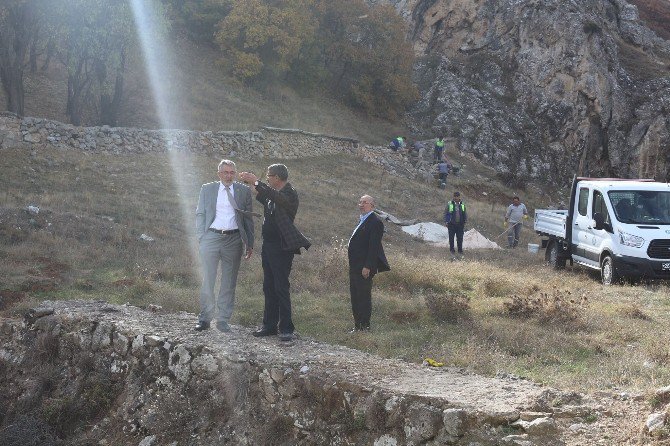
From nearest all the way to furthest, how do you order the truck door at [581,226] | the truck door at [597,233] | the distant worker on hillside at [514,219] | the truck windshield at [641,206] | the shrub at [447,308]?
1. the shrub at [447,308]
2. the truck windshield at [641,206]
3. the truck door at [597,233]
4. the truck door at [581,226]
5. the distant worker on hillside at [514,219]

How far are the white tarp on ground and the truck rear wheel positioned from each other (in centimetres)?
378

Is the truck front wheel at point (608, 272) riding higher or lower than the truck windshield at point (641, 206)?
lower

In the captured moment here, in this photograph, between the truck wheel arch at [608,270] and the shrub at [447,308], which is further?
the truck wheel arch at [608,270]

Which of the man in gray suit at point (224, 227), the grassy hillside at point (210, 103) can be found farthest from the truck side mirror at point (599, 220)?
the grassy hillside at point (210, 103)

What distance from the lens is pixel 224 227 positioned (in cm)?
817

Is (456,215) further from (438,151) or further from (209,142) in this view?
(438,151)

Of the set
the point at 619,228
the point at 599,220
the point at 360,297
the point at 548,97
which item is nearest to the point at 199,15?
the point at 548,97

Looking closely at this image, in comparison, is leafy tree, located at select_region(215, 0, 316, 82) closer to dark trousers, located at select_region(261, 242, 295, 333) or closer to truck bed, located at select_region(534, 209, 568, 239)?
truck bed, located at select_region(534, 209, 568, 239)

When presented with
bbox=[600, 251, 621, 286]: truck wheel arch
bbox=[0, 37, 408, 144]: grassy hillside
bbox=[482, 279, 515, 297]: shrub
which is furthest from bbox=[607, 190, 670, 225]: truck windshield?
bbox=[0, 37, 408, 144]: grassy hillside

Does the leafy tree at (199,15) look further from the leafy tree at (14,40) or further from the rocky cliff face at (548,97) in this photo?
the leafy tree at (14,40)

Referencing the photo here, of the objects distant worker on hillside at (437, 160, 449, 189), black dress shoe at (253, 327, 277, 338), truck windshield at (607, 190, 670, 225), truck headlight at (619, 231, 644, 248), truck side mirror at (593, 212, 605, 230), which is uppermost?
distant worker on hillside at (437, 160, 449, 189)

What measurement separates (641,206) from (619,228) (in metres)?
1.00

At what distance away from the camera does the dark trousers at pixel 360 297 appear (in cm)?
910

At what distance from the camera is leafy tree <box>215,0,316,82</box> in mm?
40438
